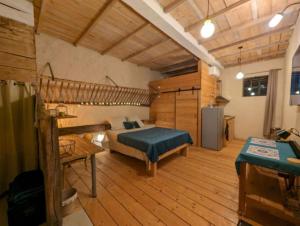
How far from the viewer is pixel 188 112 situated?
4.19m

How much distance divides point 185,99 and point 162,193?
2.96 meters

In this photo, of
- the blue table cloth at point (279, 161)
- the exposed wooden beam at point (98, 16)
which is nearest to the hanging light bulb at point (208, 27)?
the exposed wooden beam at point (98, 16)

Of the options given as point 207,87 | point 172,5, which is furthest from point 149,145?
point 207,87

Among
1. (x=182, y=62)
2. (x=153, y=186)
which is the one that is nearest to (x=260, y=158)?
(x=153, y=186)

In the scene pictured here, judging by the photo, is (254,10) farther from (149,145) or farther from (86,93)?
(86,93)

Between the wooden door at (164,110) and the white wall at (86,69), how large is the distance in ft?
2.44

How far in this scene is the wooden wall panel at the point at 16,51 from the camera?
1627 mm

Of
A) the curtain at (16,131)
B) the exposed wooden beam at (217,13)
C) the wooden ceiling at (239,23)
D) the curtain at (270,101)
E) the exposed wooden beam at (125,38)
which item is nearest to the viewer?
the curtain at (16,131)

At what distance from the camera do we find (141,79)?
4.90m

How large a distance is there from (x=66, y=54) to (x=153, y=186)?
3361 mm

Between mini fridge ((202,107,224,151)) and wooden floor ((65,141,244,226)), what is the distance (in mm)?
782

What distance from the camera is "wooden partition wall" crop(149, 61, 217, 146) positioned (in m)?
3.97

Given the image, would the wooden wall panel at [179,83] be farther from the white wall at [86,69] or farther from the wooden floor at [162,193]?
the wooden floor at [162,193]

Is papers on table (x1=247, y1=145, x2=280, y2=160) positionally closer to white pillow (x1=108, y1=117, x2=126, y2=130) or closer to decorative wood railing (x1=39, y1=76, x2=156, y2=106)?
white pillow (x1=108, y1=117, x2=126, y2=130)
